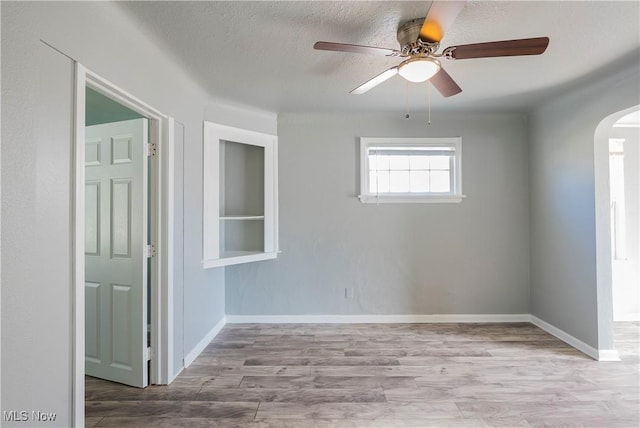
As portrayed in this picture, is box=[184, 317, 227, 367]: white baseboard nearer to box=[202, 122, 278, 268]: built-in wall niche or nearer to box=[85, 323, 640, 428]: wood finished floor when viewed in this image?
box=[85, 323, 640, 428]: wood finished floor

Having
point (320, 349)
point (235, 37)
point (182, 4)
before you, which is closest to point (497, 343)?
point (320, 349)

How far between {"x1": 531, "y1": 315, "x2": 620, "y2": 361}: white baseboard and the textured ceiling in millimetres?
2358

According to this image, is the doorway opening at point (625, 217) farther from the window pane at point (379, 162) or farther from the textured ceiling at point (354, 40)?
the window pane at point (379, 162)

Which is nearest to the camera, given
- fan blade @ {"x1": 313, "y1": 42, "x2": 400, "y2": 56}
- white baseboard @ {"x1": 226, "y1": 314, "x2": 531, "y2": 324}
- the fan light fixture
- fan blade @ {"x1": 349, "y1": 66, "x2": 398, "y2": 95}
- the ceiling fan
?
the ceiling fan

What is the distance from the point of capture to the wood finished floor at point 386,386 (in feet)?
6.23

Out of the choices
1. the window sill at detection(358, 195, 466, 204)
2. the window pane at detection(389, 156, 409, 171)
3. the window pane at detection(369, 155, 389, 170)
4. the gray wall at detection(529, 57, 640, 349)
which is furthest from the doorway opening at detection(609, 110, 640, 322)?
the window pane at detection(369, 155, 389, 170)

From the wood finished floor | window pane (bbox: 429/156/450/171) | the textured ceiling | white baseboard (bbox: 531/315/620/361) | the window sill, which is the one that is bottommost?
the wood finished floor

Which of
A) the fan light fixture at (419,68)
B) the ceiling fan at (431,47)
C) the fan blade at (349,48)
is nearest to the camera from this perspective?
the ceiling fan at (431,47)

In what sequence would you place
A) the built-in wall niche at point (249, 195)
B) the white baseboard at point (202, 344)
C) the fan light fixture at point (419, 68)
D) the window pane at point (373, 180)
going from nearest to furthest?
the fan light fixture at point (419, 68), the white baseboard at point (202, 344), the built-in wall niche at point (249, 195), the window pane at point (373, 180)

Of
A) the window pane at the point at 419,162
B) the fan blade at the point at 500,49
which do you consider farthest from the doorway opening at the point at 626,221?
the fan blade at the point at 500,49

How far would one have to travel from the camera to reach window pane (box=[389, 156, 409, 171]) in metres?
3.61

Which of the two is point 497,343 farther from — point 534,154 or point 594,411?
point 534,154

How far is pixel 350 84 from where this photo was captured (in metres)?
2.61

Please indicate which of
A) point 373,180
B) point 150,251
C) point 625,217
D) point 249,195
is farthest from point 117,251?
point 625,217
